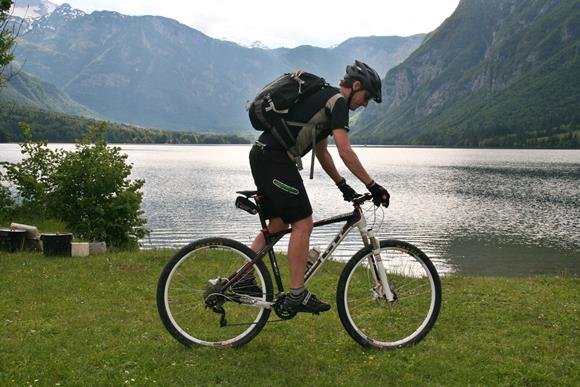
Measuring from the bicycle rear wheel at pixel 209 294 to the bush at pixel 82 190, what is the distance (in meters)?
13.4

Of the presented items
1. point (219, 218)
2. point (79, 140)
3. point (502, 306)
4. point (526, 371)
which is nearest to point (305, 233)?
point (526, 371)

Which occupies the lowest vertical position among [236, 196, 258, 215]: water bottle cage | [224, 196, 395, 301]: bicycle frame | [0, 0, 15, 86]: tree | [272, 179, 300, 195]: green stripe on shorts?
[224, 196, 395, 301]: bicycle frame

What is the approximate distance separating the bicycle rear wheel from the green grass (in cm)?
28

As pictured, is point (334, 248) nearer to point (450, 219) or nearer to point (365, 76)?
point (365, 76)

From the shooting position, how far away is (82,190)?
2023 cm

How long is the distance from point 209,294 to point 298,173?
196cm

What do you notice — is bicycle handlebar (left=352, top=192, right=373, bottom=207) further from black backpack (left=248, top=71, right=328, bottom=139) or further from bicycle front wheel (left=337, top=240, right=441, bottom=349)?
black backpack (left=248, top=71, right=328, bottom=139)

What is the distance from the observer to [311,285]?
39.9ft

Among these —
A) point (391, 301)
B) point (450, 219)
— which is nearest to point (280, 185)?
point (391, 301)

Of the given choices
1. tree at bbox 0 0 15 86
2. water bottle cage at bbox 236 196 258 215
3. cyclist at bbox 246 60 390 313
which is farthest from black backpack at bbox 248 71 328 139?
tree at bbox 0 0 15 86

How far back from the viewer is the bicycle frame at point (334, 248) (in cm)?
727

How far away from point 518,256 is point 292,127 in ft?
112

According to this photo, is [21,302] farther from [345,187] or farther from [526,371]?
[526,371]

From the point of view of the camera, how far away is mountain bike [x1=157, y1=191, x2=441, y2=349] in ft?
23.7
